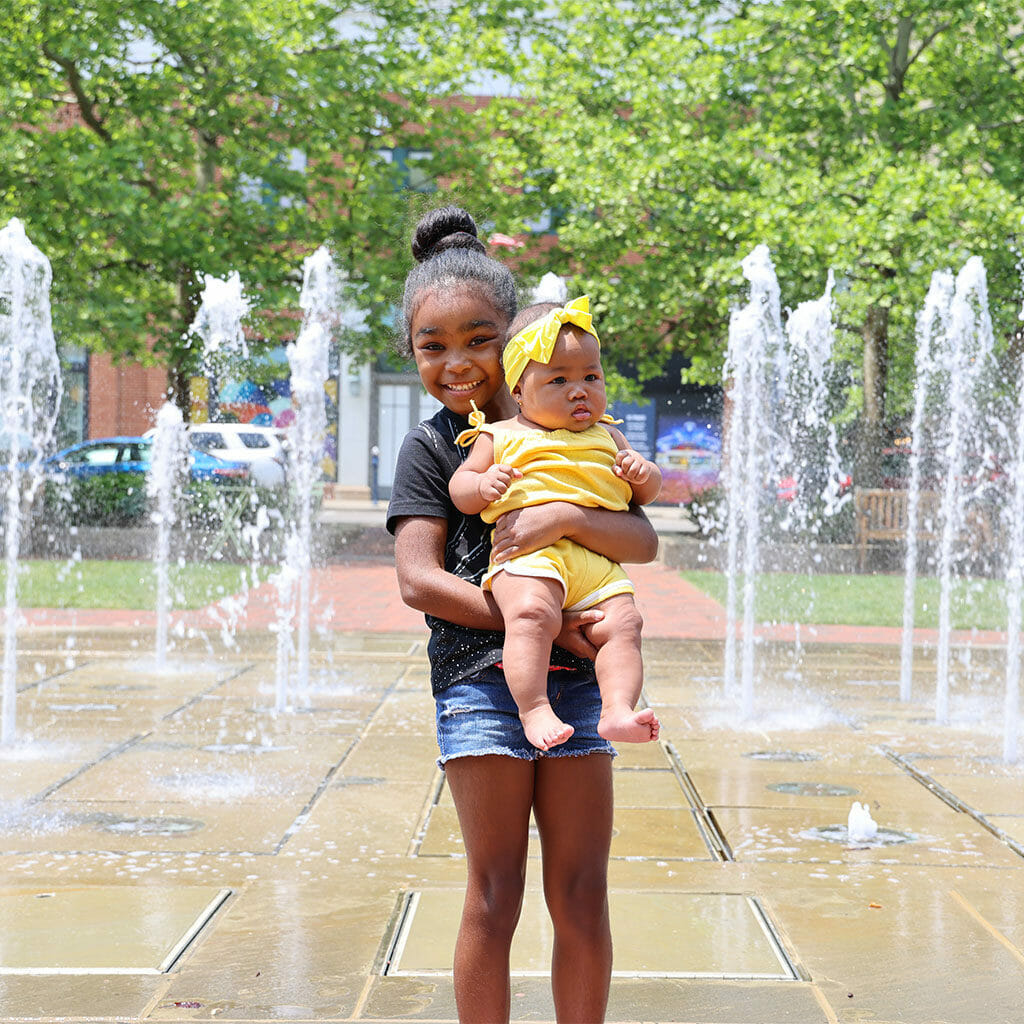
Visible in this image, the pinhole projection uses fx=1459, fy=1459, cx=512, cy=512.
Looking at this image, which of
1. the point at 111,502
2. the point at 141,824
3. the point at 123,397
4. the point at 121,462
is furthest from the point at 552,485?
the point at 123,397

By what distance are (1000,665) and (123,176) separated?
11951 millimetres

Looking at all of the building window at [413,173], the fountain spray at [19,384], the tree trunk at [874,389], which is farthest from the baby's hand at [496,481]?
the tree trunk at [874,389]

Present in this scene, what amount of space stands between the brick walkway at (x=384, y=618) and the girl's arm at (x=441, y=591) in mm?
8285

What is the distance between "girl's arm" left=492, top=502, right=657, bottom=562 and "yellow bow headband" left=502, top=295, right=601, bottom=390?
0.72 feet

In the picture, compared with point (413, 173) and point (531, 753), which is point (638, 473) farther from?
point (413, 173)

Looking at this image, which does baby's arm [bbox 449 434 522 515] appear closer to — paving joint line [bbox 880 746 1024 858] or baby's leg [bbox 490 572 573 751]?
baby's leg [bbox 490 572 573 751]

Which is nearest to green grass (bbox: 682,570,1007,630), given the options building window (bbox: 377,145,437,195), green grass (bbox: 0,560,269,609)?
green grass (bbox: 0,560,269,609)

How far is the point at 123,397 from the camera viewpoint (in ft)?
107

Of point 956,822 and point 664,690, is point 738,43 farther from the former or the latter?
point 956,822

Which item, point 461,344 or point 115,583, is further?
point 115,583

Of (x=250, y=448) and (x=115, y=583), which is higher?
(x=250, y=448)

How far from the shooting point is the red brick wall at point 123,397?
107 feet

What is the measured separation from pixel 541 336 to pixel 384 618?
373 inches

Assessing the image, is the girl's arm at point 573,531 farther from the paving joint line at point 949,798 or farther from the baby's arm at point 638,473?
the paving joint line at point 949,798
